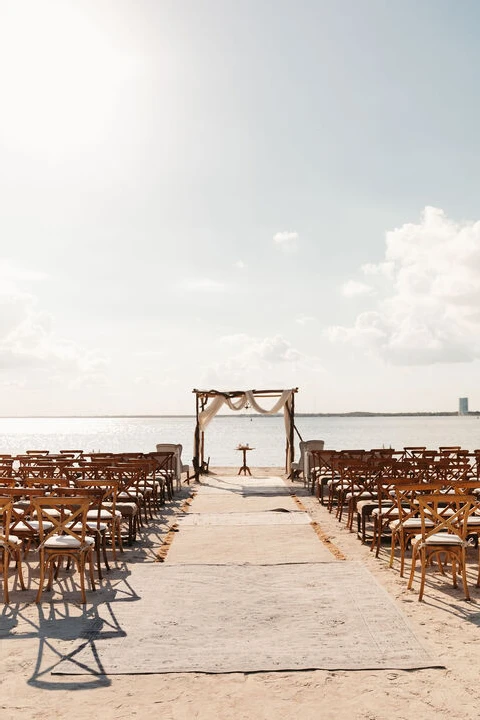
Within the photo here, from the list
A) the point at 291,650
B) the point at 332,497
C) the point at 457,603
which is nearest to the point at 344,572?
the point at 457,603

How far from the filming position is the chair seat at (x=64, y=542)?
6148 millimetres

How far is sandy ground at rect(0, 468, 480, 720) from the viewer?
12.1 ft

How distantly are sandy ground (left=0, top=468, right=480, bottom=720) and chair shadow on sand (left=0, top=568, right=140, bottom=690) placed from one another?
2 centimetres

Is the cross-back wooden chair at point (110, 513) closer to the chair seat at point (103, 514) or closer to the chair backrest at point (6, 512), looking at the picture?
the chair seat at point (103, 514)

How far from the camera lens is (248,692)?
12.9 ft

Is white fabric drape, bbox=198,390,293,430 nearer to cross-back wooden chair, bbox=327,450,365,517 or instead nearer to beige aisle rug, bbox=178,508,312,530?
cross-back wooden chair, bbox=327,450,365,517

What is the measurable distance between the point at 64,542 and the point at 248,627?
6.96 ft

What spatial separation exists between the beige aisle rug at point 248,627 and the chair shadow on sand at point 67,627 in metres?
0.03

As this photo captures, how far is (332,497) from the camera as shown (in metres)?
12.6

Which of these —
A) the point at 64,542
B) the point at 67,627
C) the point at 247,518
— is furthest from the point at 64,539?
the point at 247,518

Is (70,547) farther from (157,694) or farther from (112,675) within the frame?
(157,694)

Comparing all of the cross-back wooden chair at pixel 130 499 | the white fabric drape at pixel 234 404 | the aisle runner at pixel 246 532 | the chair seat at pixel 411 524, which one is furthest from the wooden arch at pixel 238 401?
the chair seat at pixel 411 524

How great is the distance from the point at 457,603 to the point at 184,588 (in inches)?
99.9

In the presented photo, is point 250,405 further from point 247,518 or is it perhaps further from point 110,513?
point 110,513
